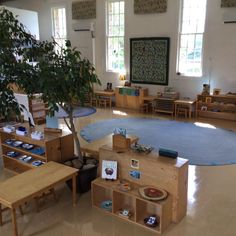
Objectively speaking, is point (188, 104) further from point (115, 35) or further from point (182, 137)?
point (115, 35)

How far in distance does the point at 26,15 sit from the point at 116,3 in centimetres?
356

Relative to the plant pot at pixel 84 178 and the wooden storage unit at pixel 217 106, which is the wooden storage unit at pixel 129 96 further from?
the plant pot at pixel 84 178

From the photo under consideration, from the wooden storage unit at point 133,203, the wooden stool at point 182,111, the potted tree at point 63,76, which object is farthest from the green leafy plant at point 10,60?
the wooden stool at point 182,111

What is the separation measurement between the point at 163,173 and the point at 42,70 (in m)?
1.77

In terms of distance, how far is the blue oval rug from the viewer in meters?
4.97

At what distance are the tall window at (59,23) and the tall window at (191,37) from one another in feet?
16.0

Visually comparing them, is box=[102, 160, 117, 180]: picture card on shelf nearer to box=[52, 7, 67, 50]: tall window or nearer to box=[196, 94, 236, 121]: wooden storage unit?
box=[196, 94, 236, 121]: wooden storage unit

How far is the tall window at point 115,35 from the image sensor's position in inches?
360

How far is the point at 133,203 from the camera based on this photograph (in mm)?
3180

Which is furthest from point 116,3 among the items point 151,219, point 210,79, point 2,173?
point 151,219

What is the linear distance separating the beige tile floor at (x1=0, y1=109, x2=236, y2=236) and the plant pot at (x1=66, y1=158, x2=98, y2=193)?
9cm

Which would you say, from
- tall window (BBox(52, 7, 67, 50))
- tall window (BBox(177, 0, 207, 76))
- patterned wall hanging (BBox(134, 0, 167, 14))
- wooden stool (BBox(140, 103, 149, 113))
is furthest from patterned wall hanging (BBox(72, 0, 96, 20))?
wooden stool (BBox(140, 103, 149, 113))

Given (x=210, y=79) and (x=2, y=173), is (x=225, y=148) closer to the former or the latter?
(x=210, y=79)

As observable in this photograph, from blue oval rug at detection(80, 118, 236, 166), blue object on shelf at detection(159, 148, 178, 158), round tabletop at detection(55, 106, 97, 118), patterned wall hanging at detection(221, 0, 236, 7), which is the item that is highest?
patterned wall hanging at detection(221, 0, 236, 7)
